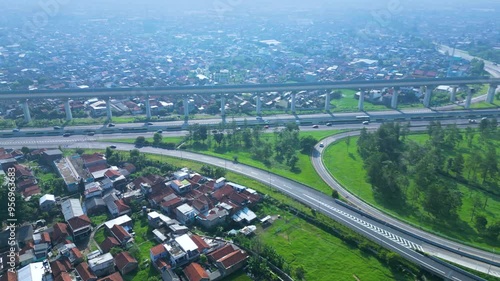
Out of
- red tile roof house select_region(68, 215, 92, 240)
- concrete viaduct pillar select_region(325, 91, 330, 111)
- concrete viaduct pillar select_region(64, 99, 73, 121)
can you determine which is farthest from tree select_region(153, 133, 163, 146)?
concrete viaduct pillar select_region(325, 91, 330, 111)

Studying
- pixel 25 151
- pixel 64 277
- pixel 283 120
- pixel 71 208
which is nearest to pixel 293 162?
pixel 283 120

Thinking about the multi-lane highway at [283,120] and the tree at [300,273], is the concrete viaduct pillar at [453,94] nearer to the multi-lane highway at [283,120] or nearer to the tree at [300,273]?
the multi-lane highway at [283,120]

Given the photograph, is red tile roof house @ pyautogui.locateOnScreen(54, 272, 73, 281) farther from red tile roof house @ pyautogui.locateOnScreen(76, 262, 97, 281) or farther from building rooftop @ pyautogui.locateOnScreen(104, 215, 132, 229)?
building rooftop @ pyautogui.locateOnScreen(104, 215, 132, 229)

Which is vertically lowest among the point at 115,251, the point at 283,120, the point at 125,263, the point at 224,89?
the point at 283,120

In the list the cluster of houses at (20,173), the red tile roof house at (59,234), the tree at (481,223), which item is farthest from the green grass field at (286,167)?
the red tile roof house at (59,234)

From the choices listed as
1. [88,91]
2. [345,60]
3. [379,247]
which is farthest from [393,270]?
[345,60]

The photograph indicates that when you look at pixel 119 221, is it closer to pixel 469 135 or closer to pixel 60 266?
pixel 60 266

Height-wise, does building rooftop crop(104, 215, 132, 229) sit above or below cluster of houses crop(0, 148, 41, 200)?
below
